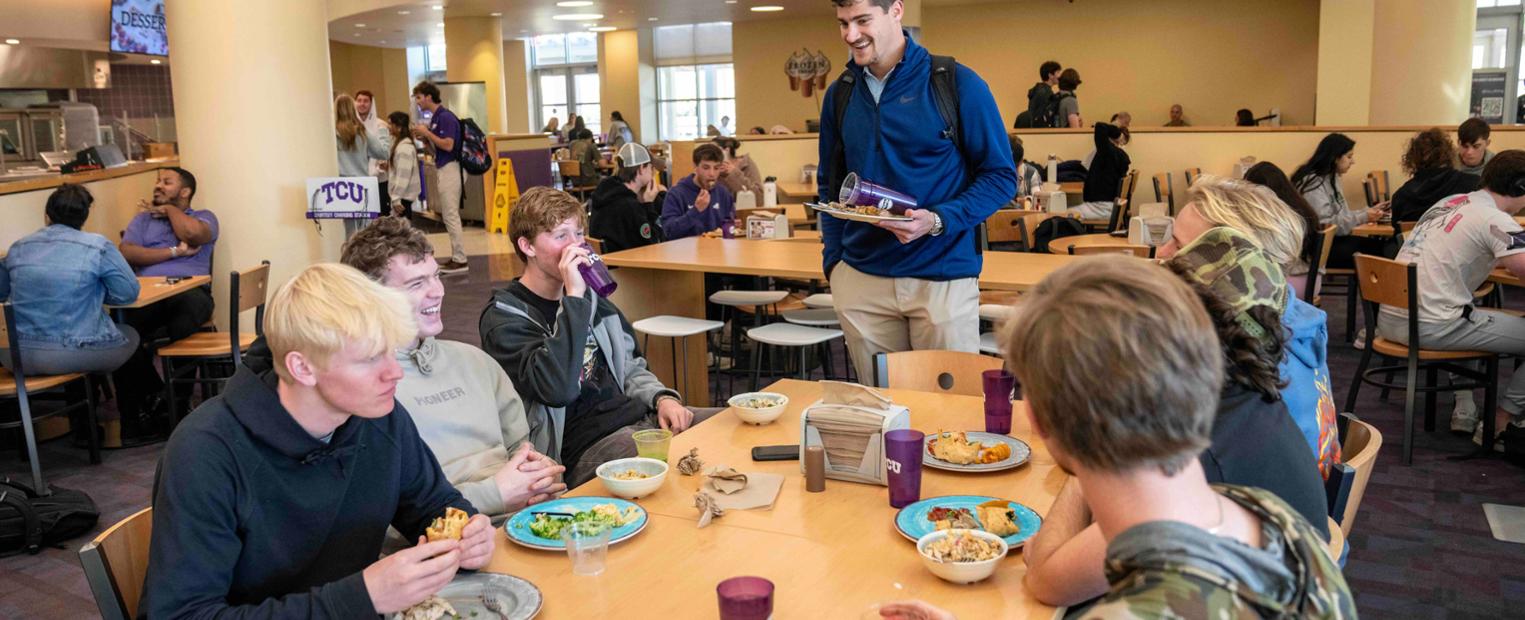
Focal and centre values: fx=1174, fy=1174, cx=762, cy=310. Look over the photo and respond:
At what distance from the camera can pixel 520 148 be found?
14.1 meters

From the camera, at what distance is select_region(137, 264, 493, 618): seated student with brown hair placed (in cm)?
154

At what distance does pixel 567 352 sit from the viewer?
2.72 meters

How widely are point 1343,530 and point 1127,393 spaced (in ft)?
3.91

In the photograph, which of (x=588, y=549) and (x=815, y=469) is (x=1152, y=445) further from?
(x=815, y=469)

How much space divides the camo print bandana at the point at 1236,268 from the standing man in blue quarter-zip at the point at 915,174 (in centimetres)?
85

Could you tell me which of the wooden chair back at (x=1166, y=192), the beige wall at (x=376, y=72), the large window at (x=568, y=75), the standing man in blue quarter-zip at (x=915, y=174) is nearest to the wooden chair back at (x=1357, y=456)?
the standing man in blue quarter-zip at (x=915, y=174)

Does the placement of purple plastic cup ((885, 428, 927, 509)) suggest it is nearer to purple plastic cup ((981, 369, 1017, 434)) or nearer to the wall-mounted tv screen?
purple plastic cup ((981, 369, 1017, 434))

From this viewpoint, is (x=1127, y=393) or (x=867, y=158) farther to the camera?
(x=867, y=158)

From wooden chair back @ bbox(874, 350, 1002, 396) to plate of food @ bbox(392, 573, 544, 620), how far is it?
58.7 inches

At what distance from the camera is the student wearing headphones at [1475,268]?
A: 14.8 ft

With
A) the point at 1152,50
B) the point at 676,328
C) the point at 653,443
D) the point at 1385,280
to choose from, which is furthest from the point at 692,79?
the point at 653,443

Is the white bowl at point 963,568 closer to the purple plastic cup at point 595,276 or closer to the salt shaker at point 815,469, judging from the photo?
the salt shaker at point 815,469

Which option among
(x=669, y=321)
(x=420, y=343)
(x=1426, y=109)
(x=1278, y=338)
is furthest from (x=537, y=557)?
(x=1426, y=109)

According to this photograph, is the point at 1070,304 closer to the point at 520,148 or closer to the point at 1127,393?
the point at 1127,393
